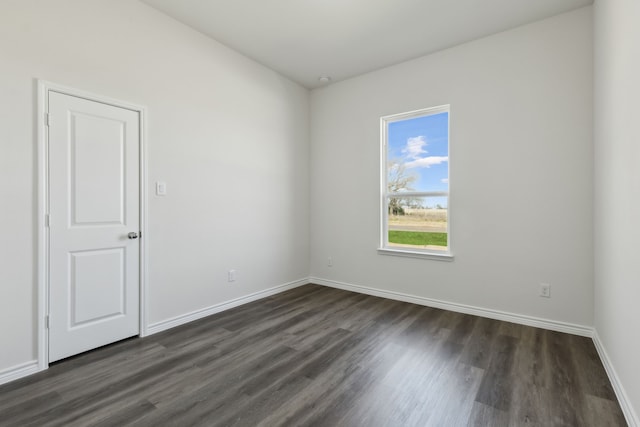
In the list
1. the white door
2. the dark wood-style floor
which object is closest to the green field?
the dark wood-style floor

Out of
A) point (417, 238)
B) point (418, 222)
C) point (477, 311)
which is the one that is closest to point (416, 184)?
point (418, 222)

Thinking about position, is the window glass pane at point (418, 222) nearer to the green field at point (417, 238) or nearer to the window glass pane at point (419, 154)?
the green field at point (417, 238)

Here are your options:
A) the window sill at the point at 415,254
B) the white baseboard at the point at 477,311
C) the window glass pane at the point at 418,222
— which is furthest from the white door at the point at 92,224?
the window glass pane at the point at 418,222

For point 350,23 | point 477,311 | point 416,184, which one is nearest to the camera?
point 350,23

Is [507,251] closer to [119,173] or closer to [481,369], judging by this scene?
[481,369]

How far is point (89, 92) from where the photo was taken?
2.47m

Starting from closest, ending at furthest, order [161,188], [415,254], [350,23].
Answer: [161,188], [350,23], [415,254]

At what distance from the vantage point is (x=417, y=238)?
386 centimetres

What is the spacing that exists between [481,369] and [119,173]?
10.9ft

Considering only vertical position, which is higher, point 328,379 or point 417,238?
point 417,238

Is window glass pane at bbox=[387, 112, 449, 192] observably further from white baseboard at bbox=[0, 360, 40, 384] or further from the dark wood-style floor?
white baseboard at bbox=[0, 360, 40, 384]

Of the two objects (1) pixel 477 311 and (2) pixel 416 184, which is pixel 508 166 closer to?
(2) pixel 416 184

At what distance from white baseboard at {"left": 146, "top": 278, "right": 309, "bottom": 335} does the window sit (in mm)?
1501

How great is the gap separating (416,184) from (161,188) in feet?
9.58
